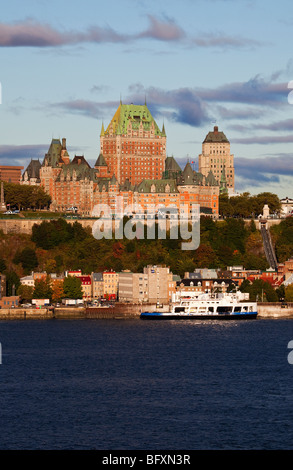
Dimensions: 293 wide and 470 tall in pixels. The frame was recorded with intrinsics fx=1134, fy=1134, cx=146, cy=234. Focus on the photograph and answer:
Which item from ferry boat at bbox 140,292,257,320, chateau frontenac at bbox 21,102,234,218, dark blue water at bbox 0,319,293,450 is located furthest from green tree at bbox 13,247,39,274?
dark blue water at bbox 0,319,293,450

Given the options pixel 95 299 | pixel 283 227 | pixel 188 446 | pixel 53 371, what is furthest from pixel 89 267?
pixel 188 446

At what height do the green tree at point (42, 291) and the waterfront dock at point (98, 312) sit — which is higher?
the green tree at point (42, 291)

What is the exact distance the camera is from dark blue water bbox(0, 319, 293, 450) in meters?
60.2

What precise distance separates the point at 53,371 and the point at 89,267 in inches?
2777

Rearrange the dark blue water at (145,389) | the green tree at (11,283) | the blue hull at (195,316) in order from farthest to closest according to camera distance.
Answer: the green tree at (11,283), the blue hull at (195,316), the dark blue water at (145,389)

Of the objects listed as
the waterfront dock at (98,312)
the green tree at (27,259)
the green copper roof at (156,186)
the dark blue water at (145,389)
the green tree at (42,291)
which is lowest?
the dark blue water at (145,389)

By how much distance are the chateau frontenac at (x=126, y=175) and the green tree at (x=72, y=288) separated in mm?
40801

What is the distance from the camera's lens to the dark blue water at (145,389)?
60.2m

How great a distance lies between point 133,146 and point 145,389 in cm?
11680

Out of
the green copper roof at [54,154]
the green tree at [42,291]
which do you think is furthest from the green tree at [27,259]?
the green copper roof at [54,154]

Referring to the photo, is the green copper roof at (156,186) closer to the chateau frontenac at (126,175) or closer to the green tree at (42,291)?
the chateau frontenac at (126,175)

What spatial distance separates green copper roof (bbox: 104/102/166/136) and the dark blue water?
263 ft

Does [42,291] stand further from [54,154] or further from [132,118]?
[132,118]

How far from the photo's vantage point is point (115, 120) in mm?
188875
